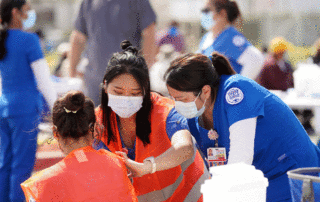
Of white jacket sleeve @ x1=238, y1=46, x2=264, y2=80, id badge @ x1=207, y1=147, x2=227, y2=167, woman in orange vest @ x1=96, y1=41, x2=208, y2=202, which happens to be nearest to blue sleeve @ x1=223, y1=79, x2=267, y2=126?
id badge @ x1=207, y1=147, x2=227, y2=167

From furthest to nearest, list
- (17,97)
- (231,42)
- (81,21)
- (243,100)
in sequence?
(231,42) → (81,21) → (17,97) → (243,100)

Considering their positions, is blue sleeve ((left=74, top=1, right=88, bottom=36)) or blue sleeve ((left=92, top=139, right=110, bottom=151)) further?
blue sleeve ((left=74, top=1, right=88, bottom=36))

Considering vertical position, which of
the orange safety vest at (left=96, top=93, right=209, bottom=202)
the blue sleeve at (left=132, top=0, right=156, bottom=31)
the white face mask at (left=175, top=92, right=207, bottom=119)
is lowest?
the orange safety vest at (left=96, top=93, right=209, bottom=202)

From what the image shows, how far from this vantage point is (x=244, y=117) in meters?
1.88

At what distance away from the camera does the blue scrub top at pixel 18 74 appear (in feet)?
10.2

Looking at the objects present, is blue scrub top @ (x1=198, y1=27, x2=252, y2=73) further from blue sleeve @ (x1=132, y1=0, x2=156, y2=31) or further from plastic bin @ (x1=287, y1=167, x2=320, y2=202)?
plastic bin @ (x1=287, y1=167, x2=320, y2=202)

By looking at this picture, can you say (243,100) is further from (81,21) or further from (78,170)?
(81,21)

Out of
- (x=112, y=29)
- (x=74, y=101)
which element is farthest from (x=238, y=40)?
(x=74, y=101)

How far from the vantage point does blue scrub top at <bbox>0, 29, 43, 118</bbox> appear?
3121 millimetres

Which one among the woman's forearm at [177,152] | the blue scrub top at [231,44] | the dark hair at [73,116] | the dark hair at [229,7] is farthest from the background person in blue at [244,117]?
the dark hair at [229,7]

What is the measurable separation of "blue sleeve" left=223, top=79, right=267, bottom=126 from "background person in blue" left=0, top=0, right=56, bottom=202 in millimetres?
1660

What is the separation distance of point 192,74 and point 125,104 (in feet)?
1.40

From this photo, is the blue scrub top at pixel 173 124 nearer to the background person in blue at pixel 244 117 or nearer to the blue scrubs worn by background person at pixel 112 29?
the background person in blue at pixel 244 117

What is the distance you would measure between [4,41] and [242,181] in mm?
2294
